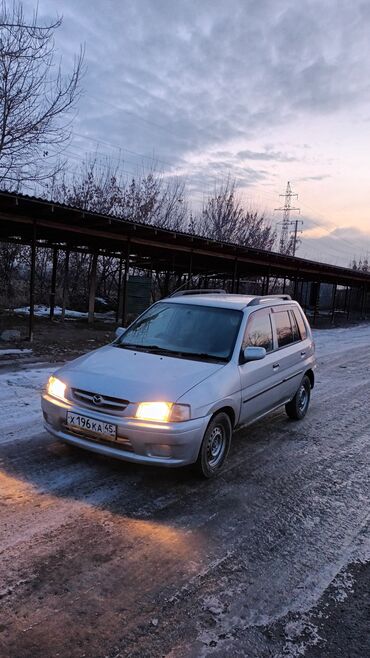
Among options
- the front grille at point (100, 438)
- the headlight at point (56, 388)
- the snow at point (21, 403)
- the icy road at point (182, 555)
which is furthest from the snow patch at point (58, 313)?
the front grille at point (100, 438)

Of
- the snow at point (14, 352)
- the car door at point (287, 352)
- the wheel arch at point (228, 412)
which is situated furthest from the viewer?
the snow at point (14, 352)

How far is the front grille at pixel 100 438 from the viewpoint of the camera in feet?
12.8

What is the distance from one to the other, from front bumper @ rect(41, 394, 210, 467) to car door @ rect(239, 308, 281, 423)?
915 millimetres

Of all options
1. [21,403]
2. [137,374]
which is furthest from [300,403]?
[21,403]

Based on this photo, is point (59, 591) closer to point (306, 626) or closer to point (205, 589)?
point (205, 589)

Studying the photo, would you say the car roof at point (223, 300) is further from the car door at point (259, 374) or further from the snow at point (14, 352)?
the snow at point (14, 352)

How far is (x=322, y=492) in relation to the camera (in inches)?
169

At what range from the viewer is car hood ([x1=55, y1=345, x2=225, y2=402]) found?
3.96 m

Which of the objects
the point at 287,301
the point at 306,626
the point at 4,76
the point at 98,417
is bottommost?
the point at 306,626

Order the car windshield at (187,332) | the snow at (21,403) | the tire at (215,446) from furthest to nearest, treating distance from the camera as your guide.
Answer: the snow at (21,403)
the car windshield at (187,332)
the tire at (215,446)

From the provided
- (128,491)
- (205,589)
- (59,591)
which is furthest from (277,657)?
(128,491)

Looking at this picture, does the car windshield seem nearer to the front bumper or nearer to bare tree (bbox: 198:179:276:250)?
the front bumper

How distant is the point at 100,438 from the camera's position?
401 centimetres

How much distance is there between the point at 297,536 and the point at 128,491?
4.54ft
